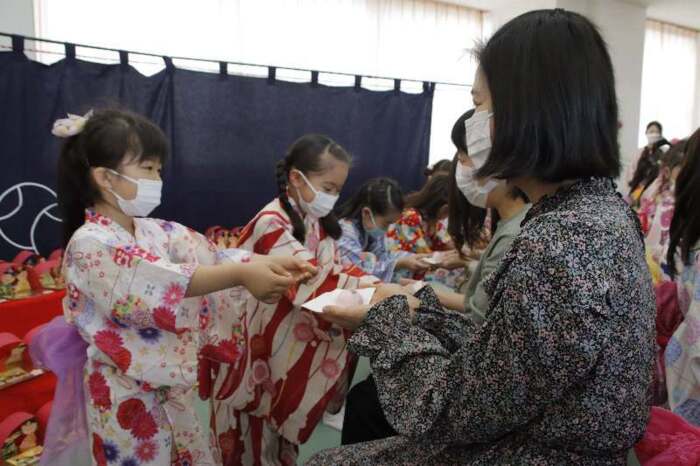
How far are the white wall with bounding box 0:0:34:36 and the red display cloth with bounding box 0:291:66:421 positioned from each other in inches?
65.0

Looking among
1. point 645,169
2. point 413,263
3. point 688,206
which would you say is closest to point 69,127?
point 688,206

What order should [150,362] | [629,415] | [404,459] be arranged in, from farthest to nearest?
1. [150,362]
2. [404,459]
3. [629,415]

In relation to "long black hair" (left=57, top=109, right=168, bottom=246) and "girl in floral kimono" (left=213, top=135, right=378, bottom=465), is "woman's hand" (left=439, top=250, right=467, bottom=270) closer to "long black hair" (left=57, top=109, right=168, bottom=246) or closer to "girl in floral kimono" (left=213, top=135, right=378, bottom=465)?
"girl in floral kimono" (left=213, top=135, right=378, bottom=465)

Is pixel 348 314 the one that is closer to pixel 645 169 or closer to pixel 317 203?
pixel 317 203

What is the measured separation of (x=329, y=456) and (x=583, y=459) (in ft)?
1.52

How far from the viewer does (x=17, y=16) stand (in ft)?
10.3

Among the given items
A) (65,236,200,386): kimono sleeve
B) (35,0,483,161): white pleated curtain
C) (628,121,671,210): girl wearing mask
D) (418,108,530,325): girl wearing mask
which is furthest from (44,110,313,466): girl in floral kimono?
(628,121,671,210): girl wearing mask

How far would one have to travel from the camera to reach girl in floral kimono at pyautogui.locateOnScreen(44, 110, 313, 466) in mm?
1365

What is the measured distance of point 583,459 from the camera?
80 centimetres

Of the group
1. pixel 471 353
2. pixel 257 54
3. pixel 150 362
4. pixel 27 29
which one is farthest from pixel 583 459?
pixel 257 54

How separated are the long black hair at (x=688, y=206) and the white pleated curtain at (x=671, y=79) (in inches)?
241

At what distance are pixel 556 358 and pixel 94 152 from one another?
1252 mm

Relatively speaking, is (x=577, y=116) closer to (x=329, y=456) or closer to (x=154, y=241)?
(x=329, y=456)

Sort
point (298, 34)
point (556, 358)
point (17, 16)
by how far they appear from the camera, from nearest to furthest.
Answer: point (556, 358) → point (17, 16) → point (298, 34)
